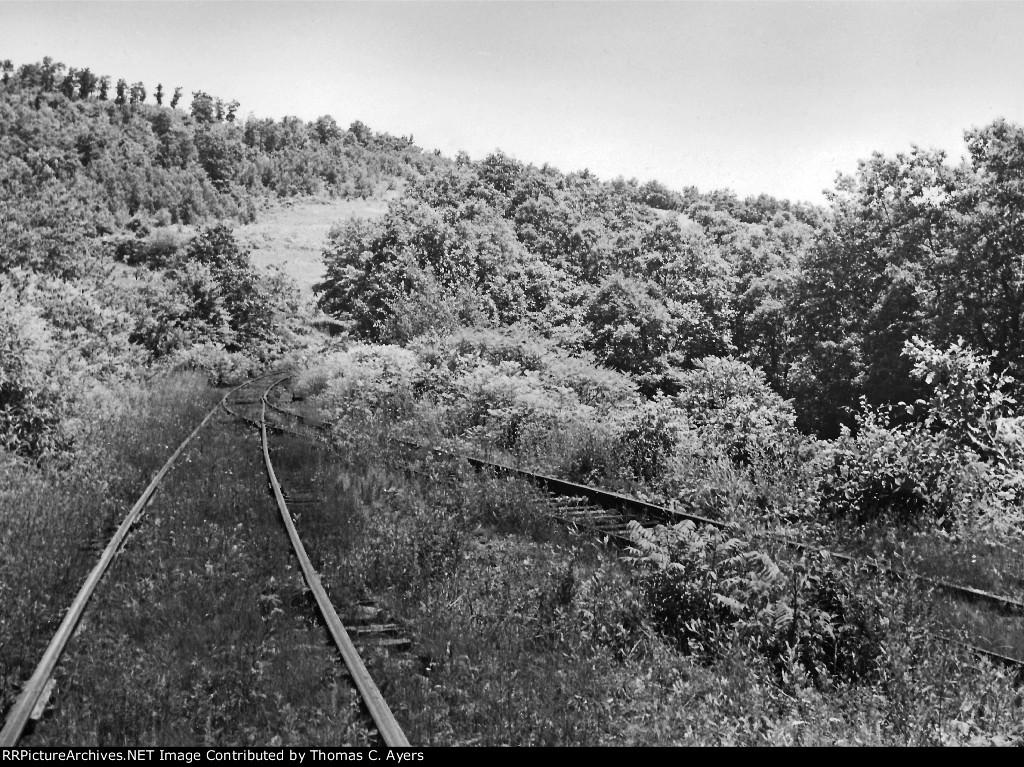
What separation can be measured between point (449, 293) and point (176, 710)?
3236 cm

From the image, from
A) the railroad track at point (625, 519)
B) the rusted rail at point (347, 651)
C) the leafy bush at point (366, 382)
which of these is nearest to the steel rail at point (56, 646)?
the rusted rail at point (347, 651)

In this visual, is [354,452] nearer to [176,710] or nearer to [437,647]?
[437,647]

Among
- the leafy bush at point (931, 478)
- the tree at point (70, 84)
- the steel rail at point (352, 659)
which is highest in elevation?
the tree at point (70, 84)

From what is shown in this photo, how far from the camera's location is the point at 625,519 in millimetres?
9508

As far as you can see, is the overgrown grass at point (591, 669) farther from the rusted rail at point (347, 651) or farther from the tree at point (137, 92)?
the tree at point (137, 92)

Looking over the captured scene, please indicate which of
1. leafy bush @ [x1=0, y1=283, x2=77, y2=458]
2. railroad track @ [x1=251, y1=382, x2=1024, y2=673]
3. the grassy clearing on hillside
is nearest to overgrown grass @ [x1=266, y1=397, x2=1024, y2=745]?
railroad track @ [x1=251, y1=382, x2=1024, y2=673]

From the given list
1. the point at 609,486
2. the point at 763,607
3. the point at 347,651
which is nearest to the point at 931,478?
the point at 609,486

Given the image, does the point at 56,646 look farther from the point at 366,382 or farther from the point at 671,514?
the point at 366,382

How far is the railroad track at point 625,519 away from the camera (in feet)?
20.2

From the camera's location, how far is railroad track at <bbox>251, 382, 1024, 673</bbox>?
6156 mm

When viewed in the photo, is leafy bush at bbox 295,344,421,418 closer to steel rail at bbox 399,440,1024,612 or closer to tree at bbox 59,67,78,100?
steel rail at bbox 399,440,1024,612

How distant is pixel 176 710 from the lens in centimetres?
442

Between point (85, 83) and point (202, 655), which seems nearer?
point (202, 655)
